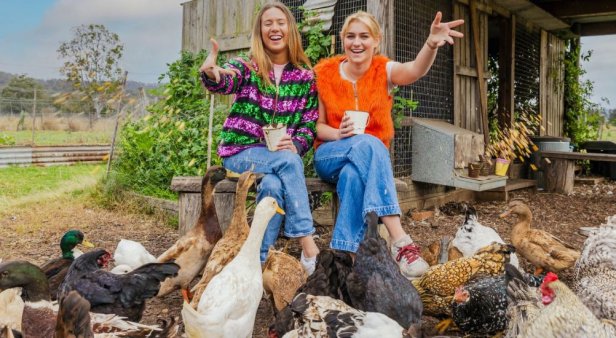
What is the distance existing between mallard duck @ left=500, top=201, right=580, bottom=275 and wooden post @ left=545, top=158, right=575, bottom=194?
180 inches

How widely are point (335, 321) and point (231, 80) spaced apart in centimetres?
179

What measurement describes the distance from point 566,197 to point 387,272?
20.8ft

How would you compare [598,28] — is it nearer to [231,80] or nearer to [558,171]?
[558,171]

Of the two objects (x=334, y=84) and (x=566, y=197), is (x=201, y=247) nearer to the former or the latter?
(x=334, y=84)

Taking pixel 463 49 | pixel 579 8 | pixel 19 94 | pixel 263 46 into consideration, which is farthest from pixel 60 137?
pixel 263 46

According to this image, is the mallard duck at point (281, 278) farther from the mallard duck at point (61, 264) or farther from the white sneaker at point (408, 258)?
the mallard duck at point (61, 264)

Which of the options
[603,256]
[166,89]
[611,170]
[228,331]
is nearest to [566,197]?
[611,170]

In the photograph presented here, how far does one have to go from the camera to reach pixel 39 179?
955 centimetres

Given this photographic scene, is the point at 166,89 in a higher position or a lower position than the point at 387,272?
higher

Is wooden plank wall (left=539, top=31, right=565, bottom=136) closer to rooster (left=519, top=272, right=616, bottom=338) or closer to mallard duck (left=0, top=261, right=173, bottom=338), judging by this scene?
rooster (left=519, top=272, right=616, bottom=338)

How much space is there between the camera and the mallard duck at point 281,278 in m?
2.96

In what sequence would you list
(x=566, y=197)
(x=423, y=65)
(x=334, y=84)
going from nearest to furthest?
(x=423, y=65) < (x=334, y=84) < (x=566, y=197)

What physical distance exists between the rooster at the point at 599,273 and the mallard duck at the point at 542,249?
44 cm

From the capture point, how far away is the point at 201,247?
3324 mm
